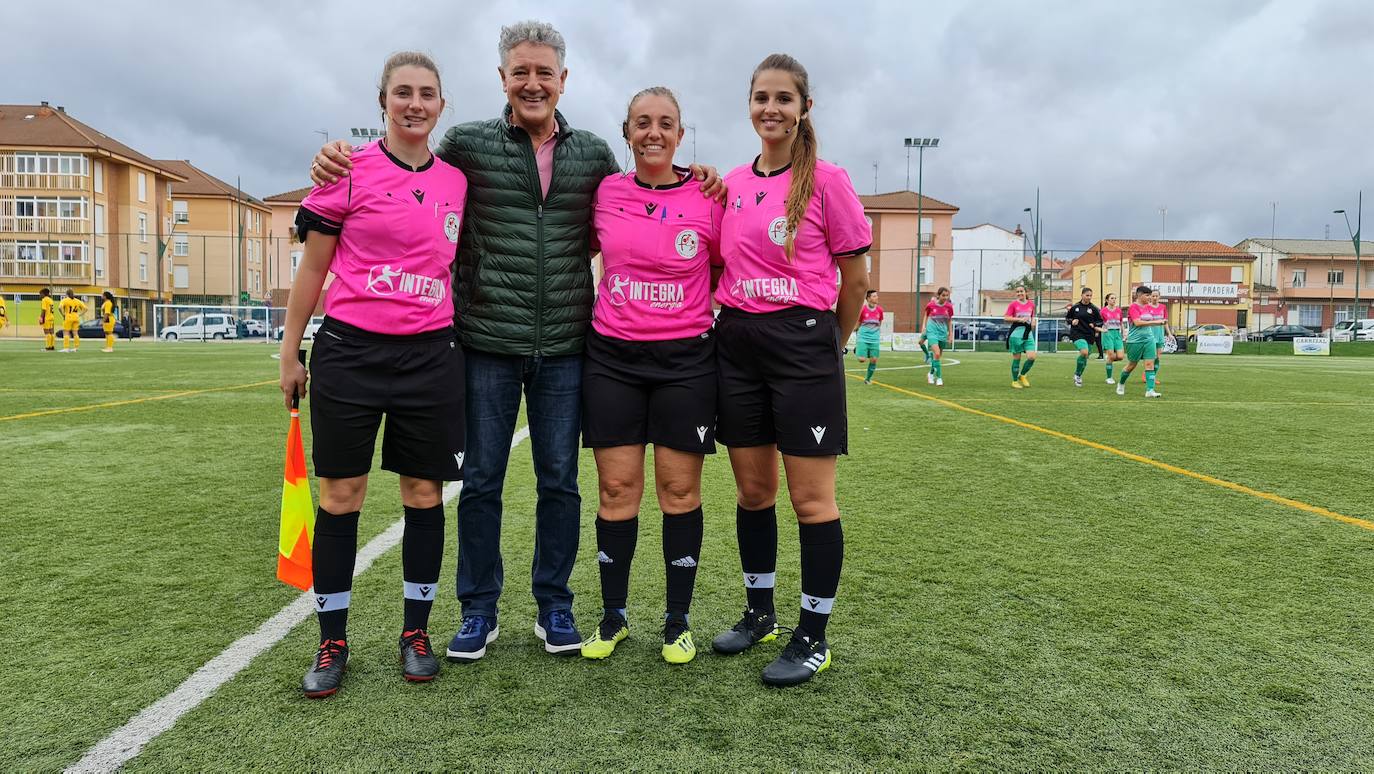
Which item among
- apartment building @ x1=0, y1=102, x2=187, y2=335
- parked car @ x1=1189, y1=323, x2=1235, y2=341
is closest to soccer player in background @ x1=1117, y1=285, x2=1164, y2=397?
parked car @ x1=1189, y1=323, x2=1235, y2=341

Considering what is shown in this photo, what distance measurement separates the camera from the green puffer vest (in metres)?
2.96

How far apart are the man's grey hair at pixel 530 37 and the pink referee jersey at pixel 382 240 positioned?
1.73 feet

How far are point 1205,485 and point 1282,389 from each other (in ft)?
38.0

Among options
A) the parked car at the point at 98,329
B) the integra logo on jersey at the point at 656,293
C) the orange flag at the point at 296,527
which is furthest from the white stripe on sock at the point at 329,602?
the parked car at the point at 98,329

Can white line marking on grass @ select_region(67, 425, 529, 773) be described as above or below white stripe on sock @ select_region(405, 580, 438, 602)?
below

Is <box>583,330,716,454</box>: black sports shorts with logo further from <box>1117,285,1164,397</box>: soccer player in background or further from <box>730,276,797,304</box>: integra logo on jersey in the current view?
<box>1117,285,1164,397</box>: soccer player in background

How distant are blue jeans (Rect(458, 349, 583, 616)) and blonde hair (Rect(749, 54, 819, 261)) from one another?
0.89 m

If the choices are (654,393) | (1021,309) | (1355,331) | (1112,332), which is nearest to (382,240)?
(654,393)

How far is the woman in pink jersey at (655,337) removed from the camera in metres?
2.93

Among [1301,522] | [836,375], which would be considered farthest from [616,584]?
[1301,522]

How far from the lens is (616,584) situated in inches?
121

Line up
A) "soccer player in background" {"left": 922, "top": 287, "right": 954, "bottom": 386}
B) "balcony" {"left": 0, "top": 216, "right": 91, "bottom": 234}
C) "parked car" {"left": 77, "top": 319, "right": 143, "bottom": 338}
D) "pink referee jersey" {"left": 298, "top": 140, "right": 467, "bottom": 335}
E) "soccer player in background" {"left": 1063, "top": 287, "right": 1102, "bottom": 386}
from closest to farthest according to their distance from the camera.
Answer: "pink referee jersey" {"left": 298, "top": 140, "right": 467, "bottom": 335} → "soccer player in background" {"left": 922, "top": 287, "right": 954, "bottom": 386} → "soccer player in background" {"left": 1063, "top": 287, "right": 1102, "bottom": 386} → "parked car" {"left": 77, "top": 319, "right": 143, "bottom": 338} → "balcony" {"left": 0, "top": 216, "right": 91, "bottom": 234}

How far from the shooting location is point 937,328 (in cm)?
1662

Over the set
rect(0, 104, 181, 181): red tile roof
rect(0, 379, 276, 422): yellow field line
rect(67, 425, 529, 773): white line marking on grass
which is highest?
rect(0, 104, 181, 181): red tile roof
